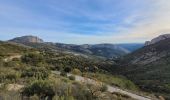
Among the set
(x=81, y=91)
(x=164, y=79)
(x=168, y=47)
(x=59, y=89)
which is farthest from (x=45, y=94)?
(x=168, y=47)

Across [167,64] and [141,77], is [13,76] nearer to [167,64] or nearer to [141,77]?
[141,77]

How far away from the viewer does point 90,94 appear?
13.5 meters

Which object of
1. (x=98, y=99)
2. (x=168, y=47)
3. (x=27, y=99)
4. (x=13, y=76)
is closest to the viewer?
(x=27, y=99)

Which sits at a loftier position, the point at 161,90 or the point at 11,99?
the point at 11,99

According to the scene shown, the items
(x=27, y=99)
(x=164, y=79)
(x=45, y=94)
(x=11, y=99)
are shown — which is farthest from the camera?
(x=164, y=79)

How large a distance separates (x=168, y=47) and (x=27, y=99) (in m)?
141

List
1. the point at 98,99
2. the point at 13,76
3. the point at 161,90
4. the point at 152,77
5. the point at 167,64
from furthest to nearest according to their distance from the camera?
the point at 167,64
the point at 152,77
the point at 161,90
the point at 13,76
the point at 98,99

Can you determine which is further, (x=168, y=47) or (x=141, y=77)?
→ (x=168, y=47)

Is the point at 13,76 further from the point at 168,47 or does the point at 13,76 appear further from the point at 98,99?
the point at 168,47

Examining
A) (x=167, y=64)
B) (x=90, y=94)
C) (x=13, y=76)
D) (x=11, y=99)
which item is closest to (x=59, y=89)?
(x=90, y=94)

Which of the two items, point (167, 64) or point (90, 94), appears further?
point (167, 64)

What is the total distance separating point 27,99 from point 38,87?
2.09 meters

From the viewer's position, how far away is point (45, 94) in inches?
504

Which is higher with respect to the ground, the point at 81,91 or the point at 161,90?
the point at 81,91
